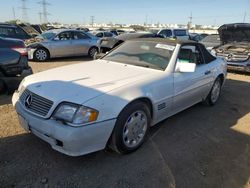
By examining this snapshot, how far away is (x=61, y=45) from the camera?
1143cm

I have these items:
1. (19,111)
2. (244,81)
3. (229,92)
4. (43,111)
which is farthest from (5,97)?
(244,81)

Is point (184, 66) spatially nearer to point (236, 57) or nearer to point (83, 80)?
point (83, 80)

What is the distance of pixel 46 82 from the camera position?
3.16m

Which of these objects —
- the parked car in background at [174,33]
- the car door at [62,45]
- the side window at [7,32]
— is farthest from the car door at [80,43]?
the parked car in background at [174,33]

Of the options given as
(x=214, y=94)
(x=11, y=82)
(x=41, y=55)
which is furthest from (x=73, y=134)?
(x=41, y=55)

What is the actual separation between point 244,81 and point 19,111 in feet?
23.7

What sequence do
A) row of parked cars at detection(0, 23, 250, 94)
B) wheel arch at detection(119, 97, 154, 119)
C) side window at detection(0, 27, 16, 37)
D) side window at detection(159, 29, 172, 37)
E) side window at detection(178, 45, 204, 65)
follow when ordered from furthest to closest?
side window at detection(159, 29, 172, 37)
side window at detection(0, 27, 16, 37)
row of parked cars at detection(0, 23, 250, 94)
side window at detection(178, 45, 204, 65)
wheel arch at detection(119, 97, 154, 119)

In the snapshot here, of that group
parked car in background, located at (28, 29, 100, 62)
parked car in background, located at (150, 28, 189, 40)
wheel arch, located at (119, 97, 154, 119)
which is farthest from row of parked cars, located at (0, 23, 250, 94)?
parked car in background, located at (150, 28, 189, 40)

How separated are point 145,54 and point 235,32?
6.48m

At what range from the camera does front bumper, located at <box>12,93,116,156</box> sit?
2.57 metres

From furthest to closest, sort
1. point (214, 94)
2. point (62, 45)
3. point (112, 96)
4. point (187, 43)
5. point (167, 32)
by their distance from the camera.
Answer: point (167, 32) → point (62, 45) → point (214, 94) → point (187, 43) → point (112, 96)

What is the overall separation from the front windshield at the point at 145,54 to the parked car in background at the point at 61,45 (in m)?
6.04

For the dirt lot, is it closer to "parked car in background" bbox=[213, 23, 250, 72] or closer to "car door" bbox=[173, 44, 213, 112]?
"car door" bbox=[173, 44, 213, 112]

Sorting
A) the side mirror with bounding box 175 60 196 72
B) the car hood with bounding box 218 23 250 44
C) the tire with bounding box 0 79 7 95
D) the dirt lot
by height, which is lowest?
the dirt lot
